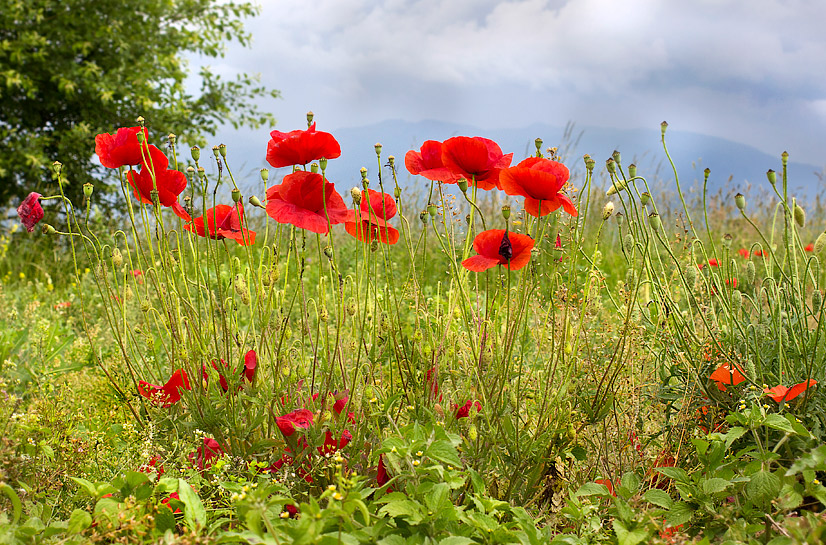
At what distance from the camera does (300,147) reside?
4.88ft

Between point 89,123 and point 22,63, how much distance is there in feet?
2.88

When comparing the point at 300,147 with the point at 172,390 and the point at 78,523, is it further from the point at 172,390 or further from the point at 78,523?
the point at 78,523

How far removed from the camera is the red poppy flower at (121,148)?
1610mm

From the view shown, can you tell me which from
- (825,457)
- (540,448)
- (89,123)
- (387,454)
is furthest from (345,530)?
(89,123)

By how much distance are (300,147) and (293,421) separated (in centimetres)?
63

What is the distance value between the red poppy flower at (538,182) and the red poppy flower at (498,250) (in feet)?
0.25

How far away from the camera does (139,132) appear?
154 centimetres

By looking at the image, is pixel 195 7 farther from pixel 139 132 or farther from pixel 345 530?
pixel 345 530

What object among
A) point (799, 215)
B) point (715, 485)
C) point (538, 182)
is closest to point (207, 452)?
point (538, 182)

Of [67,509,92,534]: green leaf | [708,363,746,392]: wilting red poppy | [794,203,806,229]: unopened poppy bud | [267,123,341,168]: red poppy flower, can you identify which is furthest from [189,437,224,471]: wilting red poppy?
[794,203,806,229]: unopened poppy bud

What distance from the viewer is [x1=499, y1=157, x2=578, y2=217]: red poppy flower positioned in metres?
1.45

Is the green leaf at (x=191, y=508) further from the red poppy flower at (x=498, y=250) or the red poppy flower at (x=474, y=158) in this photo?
the red poppy flower at (x=474, y=158)

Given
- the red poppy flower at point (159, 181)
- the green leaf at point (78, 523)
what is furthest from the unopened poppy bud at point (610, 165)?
the green leaf at point (78, 523)

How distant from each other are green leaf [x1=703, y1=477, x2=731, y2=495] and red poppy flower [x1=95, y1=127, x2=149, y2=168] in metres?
1.50
